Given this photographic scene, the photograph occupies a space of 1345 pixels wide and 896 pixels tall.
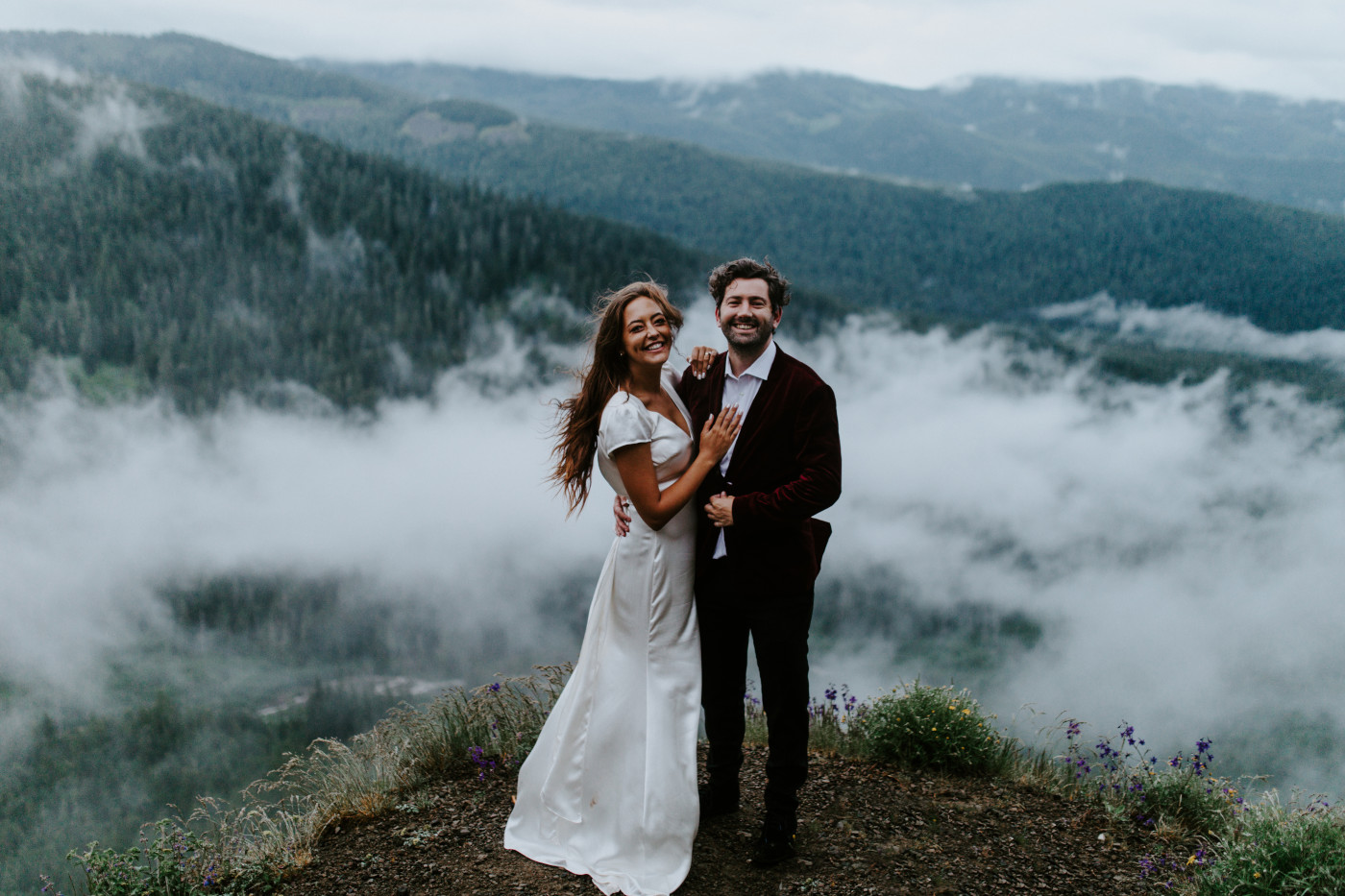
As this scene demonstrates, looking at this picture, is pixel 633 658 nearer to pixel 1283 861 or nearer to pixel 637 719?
pixel 637 719

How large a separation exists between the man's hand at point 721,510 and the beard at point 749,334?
2.37ft

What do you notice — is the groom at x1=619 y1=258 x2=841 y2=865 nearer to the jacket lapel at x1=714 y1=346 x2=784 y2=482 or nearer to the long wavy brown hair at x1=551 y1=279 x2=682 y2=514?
the jacket lapel at x1=714 y1=346 x2=784 y2=482

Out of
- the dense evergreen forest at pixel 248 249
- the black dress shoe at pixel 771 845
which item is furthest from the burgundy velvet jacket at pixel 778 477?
the dense evergreen forest at pixel 248 249

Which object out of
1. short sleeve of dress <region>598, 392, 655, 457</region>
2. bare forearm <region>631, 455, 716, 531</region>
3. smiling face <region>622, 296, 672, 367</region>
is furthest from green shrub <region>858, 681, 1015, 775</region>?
smiling face <region>622, 296, 672, 367</region>

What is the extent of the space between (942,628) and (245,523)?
432 ft

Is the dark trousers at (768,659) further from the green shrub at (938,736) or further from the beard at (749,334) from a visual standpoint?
the green shrub at (938,736)

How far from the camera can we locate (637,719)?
4.34 m

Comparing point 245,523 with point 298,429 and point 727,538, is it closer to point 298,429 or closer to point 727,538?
point 298,429

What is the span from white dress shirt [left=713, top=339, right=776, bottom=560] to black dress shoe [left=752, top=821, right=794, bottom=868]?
1.51m

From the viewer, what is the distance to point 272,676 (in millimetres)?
96938

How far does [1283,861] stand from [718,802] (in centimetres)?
281

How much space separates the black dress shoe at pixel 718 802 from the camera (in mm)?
4902

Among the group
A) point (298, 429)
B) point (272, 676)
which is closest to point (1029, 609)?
point (272, 676)

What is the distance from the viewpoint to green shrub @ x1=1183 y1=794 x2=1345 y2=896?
400 cm
